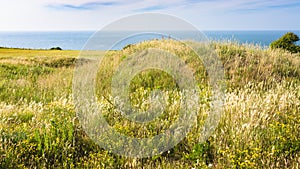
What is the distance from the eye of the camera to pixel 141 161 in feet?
15.6

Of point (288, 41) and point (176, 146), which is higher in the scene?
point (288, 41)

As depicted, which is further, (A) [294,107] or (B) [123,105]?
(B) [123,105]

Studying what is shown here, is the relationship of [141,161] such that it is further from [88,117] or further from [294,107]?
[294,107]

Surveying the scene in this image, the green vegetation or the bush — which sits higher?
the bush

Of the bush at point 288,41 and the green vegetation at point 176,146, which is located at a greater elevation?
the bush at point 288,41

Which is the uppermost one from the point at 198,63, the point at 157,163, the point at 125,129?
the point at 198,63

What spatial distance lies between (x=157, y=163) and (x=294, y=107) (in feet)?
9.79

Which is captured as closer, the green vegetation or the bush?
the green vegetation

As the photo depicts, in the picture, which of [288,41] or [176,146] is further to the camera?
[288,41]

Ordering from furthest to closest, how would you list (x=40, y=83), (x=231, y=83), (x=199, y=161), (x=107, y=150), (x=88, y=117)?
(x=40, y=83) → (x=231, y=83) → (x=88, y=117) → (x=107, y=150) → (x=199, y=161)

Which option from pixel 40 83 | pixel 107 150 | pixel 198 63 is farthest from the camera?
pixel 40 83

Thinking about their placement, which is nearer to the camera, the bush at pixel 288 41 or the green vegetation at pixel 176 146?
the green vegetation at pixel 176 146

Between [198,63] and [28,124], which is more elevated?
[198,63]

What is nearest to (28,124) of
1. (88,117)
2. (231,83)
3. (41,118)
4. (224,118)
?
(41,118)
